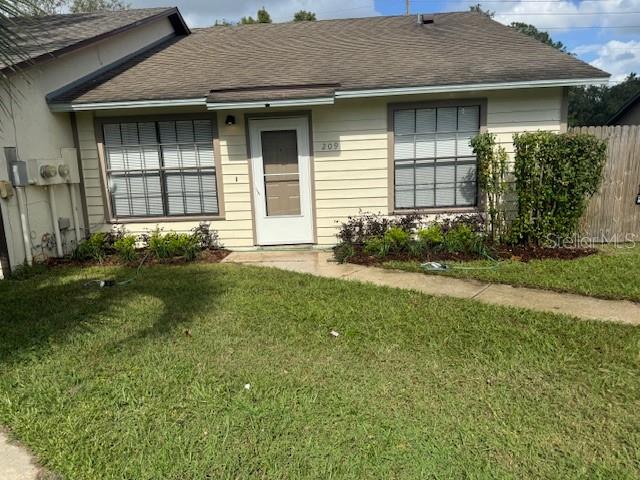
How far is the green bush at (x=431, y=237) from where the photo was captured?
23.8ft

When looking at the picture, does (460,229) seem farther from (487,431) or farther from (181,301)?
(487,431)

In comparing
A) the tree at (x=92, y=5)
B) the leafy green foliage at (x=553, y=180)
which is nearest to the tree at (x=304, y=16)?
the tree at (x=92, y=5)

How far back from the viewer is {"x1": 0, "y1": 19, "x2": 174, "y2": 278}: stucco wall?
6.43 metres

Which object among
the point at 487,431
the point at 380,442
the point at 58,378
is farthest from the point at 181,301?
the point at 487,431

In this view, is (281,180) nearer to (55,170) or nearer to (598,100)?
(55,170)

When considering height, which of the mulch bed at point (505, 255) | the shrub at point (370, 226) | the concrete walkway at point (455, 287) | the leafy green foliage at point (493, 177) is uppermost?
the leafy green foliage at point (493, 177)

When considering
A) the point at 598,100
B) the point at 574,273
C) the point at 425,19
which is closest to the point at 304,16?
the point at 425,19

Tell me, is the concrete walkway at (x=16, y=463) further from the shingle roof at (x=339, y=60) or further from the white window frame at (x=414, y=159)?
the white window frame at (x=414, y=159)

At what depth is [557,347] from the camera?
3.82m

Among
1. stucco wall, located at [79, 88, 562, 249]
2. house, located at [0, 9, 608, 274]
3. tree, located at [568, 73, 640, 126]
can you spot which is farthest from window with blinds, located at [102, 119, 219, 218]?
tree, located at [568, 73, 640, 126]

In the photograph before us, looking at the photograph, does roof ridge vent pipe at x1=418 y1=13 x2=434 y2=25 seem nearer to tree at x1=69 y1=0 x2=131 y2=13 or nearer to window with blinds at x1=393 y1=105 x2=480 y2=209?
window with blinds at x1=393 y1=105 x2=480 y2=209

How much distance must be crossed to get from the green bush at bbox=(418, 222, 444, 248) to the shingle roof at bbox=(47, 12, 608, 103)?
222 centimetres

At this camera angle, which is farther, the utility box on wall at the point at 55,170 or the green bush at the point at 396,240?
the green bush at the point at 396,240

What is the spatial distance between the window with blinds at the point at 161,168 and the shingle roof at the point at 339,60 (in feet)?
2.16
